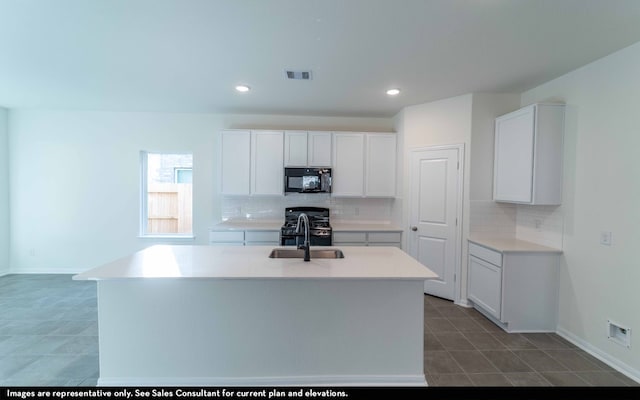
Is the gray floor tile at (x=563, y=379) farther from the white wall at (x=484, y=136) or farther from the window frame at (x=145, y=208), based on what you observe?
the window frame at (x=145, y=208)

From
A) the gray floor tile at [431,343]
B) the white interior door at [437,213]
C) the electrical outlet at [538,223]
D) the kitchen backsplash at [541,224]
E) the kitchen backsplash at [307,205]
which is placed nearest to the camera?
the gray floor tile at [431,343]

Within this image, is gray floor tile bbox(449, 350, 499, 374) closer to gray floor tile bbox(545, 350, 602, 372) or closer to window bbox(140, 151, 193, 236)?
gray floor tile bbox(545, 350, 602, 372)

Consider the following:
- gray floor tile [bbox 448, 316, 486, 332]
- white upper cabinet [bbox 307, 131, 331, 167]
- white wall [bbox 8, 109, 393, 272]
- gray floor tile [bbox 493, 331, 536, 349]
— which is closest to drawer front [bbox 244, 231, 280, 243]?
white wall [bbox 8, 109, 393, 272]

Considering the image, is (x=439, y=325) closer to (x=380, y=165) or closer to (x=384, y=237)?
(x=384, y=237)

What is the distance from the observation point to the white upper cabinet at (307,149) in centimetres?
435

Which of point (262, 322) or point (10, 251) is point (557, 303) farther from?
point (10, 251)

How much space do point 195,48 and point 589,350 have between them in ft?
14.0

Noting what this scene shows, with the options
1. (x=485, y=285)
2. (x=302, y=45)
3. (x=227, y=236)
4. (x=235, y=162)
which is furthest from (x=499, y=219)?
(x=235, y=162)

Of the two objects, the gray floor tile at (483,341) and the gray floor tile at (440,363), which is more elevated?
the gray floor tile at (483,341)

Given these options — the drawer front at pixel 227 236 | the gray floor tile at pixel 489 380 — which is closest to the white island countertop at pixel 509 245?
the gray floor tile at pixel 489 380

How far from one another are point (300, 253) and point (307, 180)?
183cm

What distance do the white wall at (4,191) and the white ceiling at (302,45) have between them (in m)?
1.21

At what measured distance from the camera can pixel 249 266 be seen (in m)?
2.09

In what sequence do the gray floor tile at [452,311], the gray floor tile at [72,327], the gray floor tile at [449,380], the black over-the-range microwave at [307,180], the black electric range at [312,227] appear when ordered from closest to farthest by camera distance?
the gray floor tile at [449,380] < the gray floor tile at [72,327] < the gray floor tile at [452,311] < the black electric range at [312,227] < the black over-the-range microwave at [307,180]
